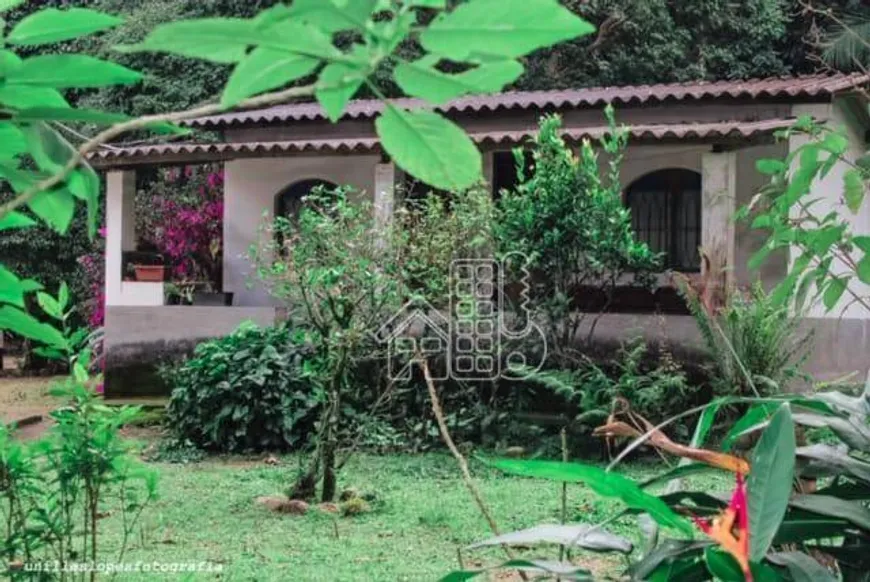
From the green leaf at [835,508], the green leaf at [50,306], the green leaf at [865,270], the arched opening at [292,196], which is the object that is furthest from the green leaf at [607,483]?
the arched opening at [292,196]

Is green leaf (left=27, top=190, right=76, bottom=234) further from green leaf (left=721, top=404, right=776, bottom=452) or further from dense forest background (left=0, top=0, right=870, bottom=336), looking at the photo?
dense forest background (left=0, top=0, right=870, bottom=336)

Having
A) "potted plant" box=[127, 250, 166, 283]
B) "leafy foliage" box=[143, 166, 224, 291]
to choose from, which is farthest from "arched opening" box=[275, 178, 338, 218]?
"potted plant" box=[127, 250, 166, 283]

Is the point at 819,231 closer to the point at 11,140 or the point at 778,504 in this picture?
the point at 778,504

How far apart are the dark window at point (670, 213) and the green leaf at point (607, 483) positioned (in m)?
9.18

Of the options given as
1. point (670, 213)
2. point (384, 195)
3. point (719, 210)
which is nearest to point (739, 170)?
point (670, 213)

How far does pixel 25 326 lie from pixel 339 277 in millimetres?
6323

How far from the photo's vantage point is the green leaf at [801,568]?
819mm

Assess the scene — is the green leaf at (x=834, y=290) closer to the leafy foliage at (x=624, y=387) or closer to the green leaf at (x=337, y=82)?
the green leaf at (x=337, y=82)

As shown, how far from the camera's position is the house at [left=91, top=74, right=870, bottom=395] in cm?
855

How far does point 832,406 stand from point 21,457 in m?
2.06

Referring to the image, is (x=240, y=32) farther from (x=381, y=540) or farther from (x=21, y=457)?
(x=381, y=540)

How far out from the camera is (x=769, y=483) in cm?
75

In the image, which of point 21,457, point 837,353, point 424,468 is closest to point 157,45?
point 21,457

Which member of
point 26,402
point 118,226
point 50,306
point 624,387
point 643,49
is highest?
point 643,49
